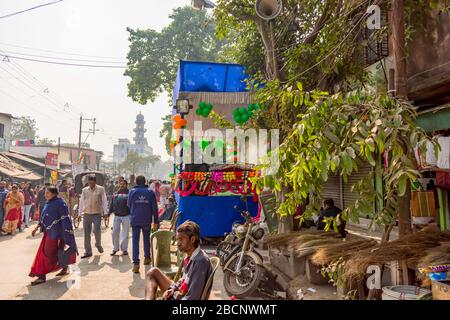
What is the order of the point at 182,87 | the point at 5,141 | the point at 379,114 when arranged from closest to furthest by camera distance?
the point at 379,114, the point at 182,87, the point at 5,141

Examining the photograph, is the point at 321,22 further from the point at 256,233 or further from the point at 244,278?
the point at 244,278

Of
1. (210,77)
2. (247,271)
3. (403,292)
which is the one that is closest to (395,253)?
(403,292)

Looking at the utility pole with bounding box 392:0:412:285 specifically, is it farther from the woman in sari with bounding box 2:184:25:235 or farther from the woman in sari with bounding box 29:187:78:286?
the woman in sari with bounding box 2:184:25:235

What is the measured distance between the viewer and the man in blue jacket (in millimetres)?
6910

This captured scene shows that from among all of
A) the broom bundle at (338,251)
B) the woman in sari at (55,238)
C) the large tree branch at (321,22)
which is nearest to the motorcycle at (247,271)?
the broom bundle at (338,251)

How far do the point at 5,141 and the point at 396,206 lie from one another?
31.5 meters

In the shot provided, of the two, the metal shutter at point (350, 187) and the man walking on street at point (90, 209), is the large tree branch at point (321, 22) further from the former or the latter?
the man walking on street at point (90, 209)

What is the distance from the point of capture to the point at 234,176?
9.59m

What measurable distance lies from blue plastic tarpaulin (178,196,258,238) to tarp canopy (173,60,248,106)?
3.09 metres

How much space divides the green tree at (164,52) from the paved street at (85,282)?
794 inches

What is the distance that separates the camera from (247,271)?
568 centimetres

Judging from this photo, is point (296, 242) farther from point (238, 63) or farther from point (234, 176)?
point (238, 63)

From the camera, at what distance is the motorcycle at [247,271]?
5512 mm

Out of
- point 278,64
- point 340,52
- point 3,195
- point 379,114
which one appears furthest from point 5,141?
point 379,114
